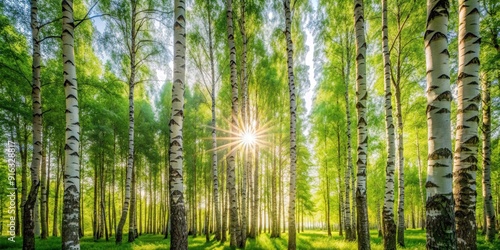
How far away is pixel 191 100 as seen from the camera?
19.7m

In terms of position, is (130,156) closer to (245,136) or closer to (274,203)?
(245,136)

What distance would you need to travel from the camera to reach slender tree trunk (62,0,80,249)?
4.78 meters

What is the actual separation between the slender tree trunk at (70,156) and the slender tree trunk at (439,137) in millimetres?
6146

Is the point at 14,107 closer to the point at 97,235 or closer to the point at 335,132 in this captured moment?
the point at 97,235

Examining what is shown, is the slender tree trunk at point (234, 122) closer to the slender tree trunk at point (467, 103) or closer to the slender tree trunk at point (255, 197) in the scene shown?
the slender tree trunk at point (255, 197)

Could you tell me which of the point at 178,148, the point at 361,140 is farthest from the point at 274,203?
the point at 178,148

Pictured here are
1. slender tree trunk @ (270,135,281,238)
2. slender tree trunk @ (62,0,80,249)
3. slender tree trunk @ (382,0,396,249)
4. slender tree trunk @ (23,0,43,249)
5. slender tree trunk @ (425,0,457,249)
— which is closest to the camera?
slender tree trunk @ (425,0,457,249)

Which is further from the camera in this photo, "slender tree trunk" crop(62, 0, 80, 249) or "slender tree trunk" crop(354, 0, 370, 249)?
"slender tree trunk" crop(354, 0, 370, 249)

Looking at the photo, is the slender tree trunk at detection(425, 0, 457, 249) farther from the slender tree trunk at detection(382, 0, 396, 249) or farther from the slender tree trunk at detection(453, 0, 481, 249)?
the slender tree trunk at detection(382, 0, 396, 249)

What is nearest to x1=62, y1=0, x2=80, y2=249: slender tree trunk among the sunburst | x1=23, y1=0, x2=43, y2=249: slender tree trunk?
x1=23, y1=0, x2=43, y2=249: slender tree trunk

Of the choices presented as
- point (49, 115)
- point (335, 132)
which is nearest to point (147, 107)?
point (49, 115)

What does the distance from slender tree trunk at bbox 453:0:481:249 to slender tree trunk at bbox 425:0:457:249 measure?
160cm

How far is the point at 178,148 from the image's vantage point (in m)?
5.01

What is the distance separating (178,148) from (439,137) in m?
4.43
